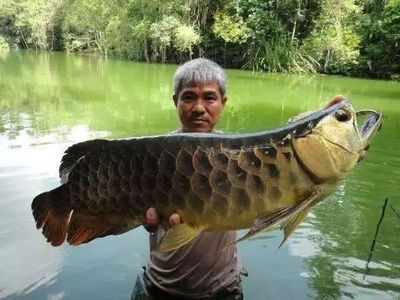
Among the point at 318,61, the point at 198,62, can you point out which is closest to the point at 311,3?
the point at 318,61

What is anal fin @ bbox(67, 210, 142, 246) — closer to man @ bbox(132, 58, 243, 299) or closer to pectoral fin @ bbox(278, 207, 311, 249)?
man @ bbox(132, 58, 243, 299)

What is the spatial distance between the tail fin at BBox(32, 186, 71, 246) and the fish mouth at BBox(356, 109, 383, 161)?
1430 millimetres

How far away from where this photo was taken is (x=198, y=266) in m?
3.16

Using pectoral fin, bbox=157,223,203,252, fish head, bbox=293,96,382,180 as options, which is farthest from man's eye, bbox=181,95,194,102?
fish head, bbox=293,96,382,180

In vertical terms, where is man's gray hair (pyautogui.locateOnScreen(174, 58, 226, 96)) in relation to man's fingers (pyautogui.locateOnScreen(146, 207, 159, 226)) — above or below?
above

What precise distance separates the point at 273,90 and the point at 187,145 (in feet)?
71.1

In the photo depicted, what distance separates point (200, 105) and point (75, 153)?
903 mm

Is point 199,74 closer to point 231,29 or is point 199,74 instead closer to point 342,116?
point 342,116

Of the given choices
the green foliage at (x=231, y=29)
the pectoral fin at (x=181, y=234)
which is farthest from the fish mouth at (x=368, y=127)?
the green foliage at (x=231, y=29)

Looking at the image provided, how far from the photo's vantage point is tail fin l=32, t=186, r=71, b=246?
2.54 meters

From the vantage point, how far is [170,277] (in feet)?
10.7

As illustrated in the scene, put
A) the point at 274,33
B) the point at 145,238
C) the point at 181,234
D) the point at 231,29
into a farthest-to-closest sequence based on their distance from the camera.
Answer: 1. the point at 231,29
2. the point at 274,33
3. the point at 145,238
4. the point at 181,234

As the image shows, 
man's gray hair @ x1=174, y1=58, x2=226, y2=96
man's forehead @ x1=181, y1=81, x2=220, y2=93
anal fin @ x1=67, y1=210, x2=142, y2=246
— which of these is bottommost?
anal fin @ x1=67, y1=210, x2=142, y2=246

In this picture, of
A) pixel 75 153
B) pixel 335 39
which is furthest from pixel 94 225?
pixel 335 39
